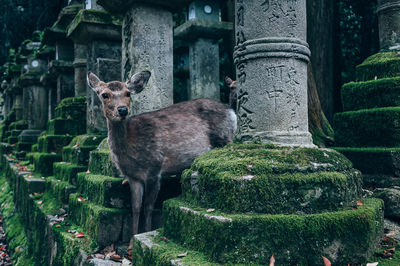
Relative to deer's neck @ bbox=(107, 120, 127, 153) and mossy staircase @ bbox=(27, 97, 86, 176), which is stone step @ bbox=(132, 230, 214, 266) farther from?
mossy staircase @ bbox=(27, 97, 86, 176)

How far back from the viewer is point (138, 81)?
4.29 m

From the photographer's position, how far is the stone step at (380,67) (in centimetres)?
474

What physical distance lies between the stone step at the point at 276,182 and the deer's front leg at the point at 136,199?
46.2 inches

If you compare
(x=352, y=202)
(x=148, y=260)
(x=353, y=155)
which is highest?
(x=353, y=155)

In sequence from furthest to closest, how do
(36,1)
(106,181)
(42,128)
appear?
(36,1) → (42,128) → (106,181)

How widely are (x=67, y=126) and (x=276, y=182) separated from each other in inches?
241

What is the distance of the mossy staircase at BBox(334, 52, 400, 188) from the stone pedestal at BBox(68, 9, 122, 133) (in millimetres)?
3625

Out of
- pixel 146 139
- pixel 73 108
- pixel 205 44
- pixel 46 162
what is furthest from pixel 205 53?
pixel 146 139

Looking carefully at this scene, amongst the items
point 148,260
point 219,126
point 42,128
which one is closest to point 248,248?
point 148,260

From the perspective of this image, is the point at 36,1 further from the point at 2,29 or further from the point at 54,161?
the point at 54,161

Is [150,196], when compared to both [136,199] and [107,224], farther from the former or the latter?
[107,224]

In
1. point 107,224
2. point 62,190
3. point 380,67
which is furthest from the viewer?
point 62,190

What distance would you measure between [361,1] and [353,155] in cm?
789

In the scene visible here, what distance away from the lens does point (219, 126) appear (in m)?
4.64
